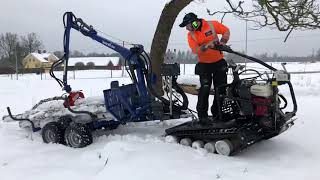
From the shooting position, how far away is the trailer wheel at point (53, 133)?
7.62 meters

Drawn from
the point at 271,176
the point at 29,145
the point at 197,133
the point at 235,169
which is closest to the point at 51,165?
the point at 29,145

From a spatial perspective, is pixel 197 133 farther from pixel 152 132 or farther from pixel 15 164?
pixel 15 164

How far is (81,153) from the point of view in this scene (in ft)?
22.3

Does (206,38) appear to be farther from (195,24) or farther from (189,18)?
(189,18)

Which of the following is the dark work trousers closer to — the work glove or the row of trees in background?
the work glove

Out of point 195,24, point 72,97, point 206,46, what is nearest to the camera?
point 206,46

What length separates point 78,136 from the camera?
7227 mm

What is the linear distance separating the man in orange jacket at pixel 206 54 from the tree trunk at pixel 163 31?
4538 mm

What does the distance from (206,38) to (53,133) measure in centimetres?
316

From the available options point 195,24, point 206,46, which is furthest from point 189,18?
point 206,46

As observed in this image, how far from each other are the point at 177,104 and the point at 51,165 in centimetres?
251

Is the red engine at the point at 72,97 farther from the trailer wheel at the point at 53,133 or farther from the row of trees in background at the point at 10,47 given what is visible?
the row of trees in background at the point at 10,47

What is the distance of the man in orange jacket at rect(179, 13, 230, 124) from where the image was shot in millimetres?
6965

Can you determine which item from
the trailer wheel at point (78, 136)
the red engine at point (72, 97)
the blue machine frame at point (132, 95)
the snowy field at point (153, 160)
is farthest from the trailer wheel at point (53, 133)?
the blue machine frame at point (132, 95)
